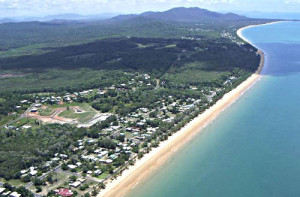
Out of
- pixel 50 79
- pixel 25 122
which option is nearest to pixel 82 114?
pixel 25 122

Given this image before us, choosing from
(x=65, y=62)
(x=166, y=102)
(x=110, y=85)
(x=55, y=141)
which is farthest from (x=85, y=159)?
(x=65, y=62)

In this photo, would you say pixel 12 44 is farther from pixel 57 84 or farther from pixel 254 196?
pixel 254 196

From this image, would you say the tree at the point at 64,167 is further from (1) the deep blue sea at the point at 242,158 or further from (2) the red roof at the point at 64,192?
(1) the deep blue sea at the point at 242,158

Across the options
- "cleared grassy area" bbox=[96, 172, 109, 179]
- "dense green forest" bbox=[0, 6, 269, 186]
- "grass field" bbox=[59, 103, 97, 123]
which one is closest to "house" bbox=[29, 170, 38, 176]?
"dense green forest" bbox=[0, 6, 269, 186]

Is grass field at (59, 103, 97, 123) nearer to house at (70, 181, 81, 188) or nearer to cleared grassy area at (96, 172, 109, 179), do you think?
cleared grassy area at (96, 172, 109, 179)

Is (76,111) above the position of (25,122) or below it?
above

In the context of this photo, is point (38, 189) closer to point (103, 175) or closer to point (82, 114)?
point (103, 175)

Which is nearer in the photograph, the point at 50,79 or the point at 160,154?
the point at 160,154
